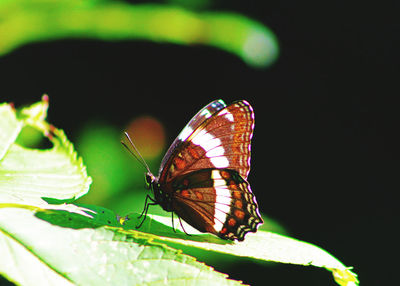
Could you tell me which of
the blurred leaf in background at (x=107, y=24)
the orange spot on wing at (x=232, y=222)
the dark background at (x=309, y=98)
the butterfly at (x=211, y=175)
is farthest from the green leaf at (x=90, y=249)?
the dark background at (x=309, y=98)

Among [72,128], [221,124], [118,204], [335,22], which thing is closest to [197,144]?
[221,124]

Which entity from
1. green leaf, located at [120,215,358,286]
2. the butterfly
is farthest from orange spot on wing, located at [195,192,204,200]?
green leaf, located at [120,215,358,286]

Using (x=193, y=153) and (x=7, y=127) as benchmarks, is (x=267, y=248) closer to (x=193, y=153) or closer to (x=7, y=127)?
→ (x=193, y=153)

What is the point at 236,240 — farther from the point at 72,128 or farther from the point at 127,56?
the point at 127,56

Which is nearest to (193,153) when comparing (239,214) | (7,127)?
(239,214)

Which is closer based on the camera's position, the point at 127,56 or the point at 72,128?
the point at 72,128

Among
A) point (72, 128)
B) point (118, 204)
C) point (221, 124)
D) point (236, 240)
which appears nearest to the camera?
point (236, 240)

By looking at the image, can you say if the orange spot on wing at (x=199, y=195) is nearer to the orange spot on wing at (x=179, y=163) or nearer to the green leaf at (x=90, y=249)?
the orange spot on wing at (x=179, y=163)
